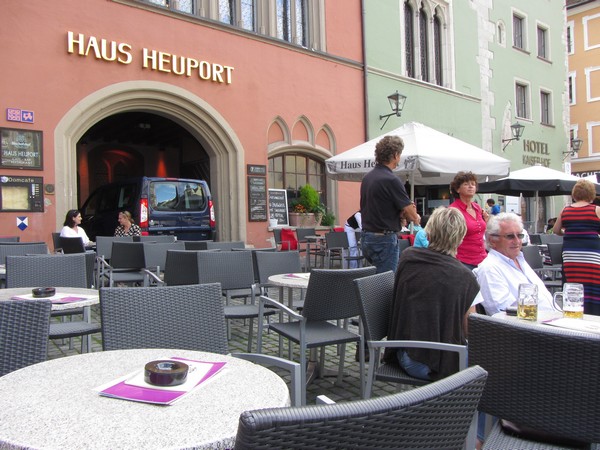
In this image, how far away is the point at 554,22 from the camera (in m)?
22.0

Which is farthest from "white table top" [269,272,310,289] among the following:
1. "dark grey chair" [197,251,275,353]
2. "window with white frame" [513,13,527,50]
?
"window with white frame" [513,13,527,50]

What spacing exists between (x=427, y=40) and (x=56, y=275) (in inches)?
568

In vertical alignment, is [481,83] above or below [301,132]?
above

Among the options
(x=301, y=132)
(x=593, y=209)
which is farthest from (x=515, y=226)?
(x=301, y=132)

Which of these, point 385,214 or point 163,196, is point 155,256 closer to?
point 385,214

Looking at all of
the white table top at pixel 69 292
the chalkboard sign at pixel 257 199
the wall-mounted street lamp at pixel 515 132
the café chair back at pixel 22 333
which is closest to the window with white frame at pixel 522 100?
the wall-mounted street lamp at pixel 515 132

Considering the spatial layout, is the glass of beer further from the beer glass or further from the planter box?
the planter box

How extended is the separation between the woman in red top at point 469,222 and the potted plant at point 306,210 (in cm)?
768

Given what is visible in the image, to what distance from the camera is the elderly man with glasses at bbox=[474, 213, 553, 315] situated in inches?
124

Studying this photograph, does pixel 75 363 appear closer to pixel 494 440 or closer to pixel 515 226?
pixel 494 440

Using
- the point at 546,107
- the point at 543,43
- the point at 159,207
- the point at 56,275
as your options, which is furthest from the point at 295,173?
the point at 543,43

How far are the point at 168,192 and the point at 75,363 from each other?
7484 millimetres

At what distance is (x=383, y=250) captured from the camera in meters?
4.72

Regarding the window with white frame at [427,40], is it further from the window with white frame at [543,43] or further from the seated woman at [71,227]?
the seated woman at [71,227]
